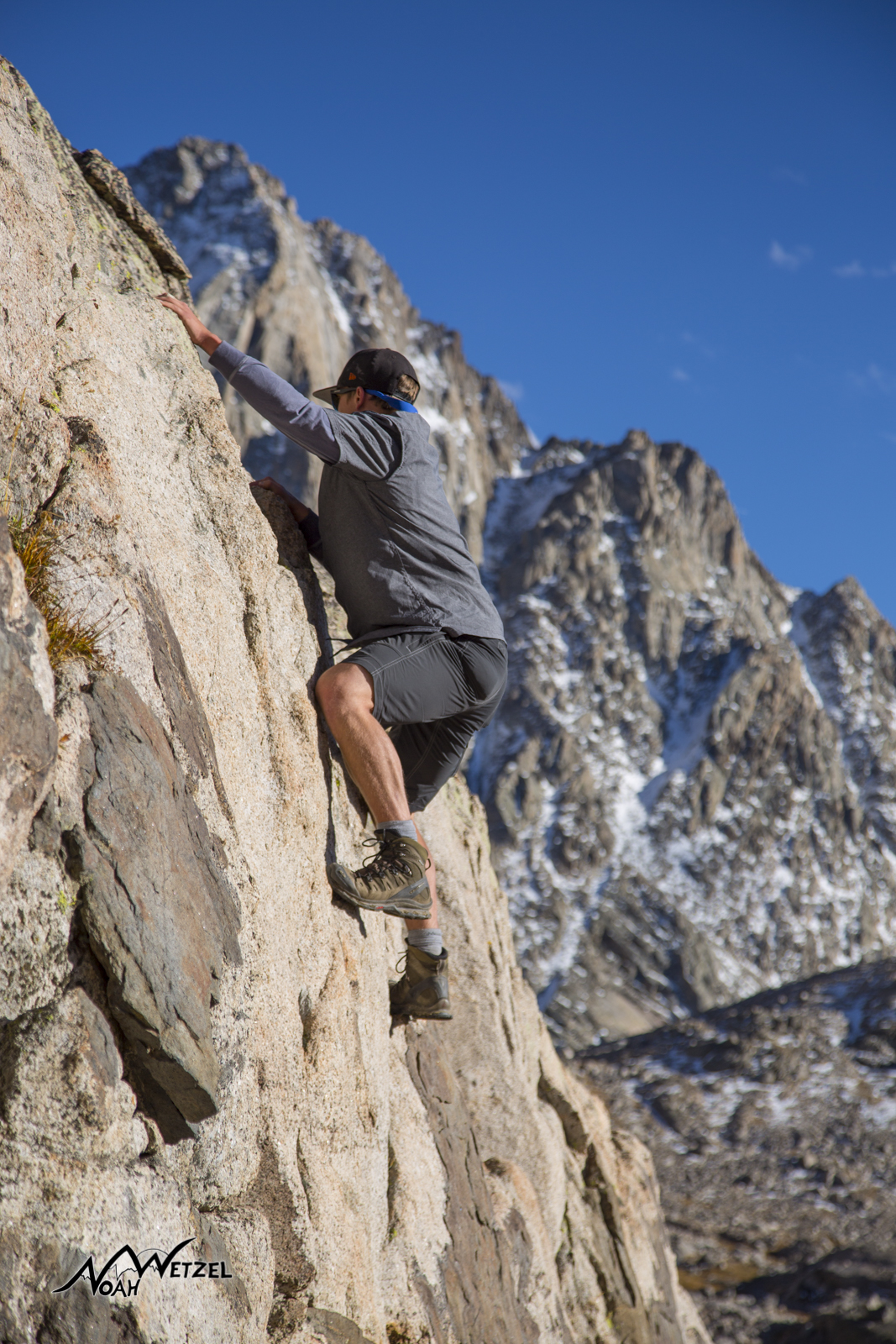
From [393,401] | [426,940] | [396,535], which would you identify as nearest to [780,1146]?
[426,940]

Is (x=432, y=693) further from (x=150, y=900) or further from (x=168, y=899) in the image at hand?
(x=150, y=900)

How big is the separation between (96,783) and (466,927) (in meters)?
8.92

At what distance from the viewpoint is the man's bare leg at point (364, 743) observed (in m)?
6.94

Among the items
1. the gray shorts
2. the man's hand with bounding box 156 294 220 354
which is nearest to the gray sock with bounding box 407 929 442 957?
the gray shorts

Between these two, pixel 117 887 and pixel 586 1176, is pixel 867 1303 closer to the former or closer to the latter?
pixel 586 1176

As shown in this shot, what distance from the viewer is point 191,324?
7.29 m

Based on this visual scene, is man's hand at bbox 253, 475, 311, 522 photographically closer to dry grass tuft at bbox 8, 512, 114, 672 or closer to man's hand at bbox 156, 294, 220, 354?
man's hand at bbox 156, 294, 220, 354

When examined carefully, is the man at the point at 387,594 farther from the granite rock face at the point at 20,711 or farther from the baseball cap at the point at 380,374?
the granite rock face at the point at 20,711

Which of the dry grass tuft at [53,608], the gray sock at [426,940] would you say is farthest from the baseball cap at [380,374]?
the gray sock at [426,940]

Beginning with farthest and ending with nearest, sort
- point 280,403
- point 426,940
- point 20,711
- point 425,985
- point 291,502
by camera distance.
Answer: point 291,502 < point 425,985 < point 426,940 < point 280,403 < point 20,711

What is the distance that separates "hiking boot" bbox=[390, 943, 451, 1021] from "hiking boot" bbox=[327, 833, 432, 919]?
3.05ft

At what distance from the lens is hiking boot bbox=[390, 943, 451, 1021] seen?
7781 millimetres

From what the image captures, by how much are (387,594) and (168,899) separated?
2971 millimetres

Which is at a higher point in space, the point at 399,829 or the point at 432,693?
the point at 432,693
